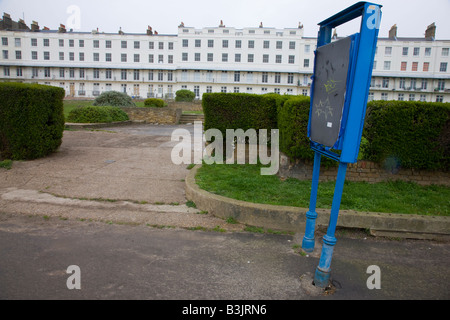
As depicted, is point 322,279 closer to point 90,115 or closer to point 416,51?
point 90,115

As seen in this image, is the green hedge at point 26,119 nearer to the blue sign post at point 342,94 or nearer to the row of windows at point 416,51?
the blue sign post at point 342,94

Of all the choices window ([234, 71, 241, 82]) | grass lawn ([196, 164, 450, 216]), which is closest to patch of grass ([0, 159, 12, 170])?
grass lawn ([196, 164, 450, 216])

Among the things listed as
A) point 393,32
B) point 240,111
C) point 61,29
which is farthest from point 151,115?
point 393,32

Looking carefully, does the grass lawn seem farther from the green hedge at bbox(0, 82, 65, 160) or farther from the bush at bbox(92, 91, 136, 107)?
the bush at bbox(92, 91, 136, 107)

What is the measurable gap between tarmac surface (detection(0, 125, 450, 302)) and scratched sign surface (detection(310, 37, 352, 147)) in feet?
5.17

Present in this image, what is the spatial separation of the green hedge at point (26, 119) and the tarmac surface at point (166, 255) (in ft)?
8.64

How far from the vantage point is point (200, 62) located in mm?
67500

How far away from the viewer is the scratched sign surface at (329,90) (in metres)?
3.32

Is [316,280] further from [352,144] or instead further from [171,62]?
[171,62]

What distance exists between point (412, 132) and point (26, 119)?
379 inches

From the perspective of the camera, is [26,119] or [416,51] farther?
[416,51]

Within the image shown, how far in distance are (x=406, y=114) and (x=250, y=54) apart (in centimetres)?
6392

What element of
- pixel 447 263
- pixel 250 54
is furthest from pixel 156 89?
pixel 447 263

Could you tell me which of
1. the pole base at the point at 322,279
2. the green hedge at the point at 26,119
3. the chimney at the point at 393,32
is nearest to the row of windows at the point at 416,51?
the chimney at the point at 393,32
